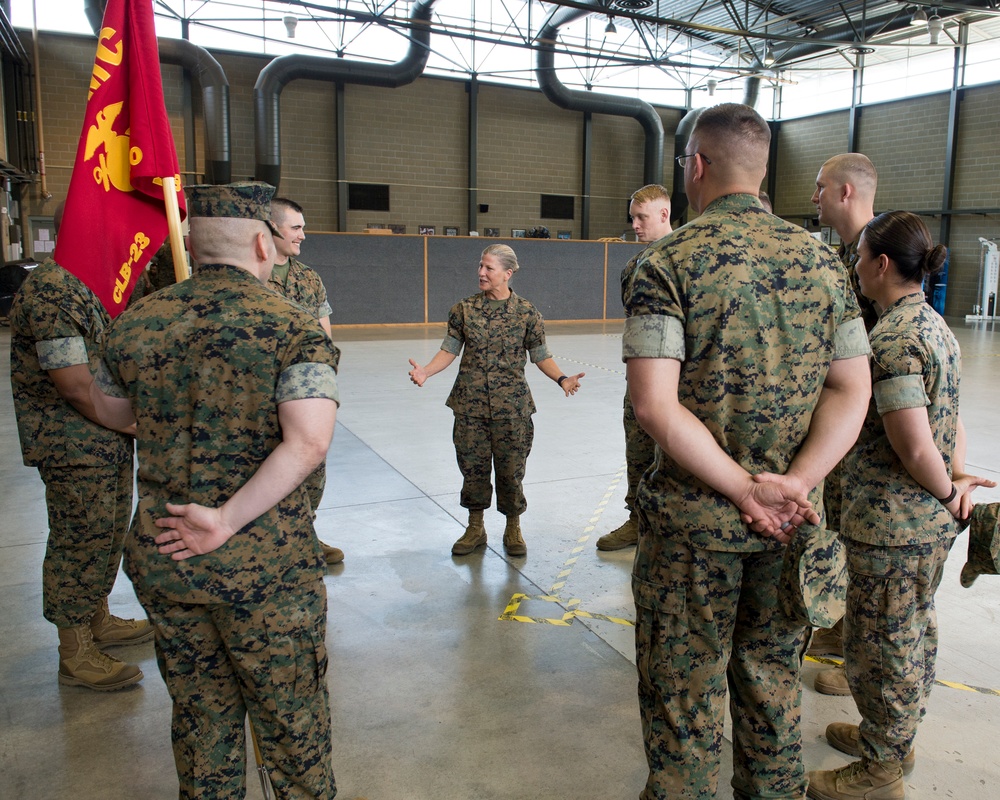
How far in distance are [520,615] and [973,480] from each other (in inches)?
73.9

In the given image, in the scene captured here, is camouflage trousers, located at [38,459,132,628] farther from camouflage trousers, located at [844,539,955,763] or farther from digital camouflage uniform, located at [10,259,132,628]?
camouflage trousers, located at [844,539,955,763]

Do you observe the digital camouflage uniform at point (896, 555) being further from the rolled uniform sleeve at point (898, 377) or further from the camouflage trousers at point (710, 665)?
the camouflage trousers at point (710, 665)

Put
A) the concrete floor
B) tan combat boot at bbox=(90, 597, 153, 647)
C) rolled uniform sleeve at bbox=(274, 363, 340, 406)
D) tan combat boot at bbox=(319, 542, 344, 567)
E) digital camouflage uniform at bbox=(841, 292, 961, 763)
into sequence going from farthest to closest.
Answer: tan combat boot at bbox=(319, 542, 344, 567) → tan combat boot at bbox=(90, 597, 153, 647) → the concrete floor → digital camouflage uniform at bbox=(841, 292, 961, 763) → rolled uniform sleeve at bbox=(274, 363, 340, 406)

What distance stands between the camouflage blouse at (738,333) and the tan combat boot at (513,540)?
2368mm

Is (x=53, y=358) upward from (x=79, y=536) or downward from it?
upward

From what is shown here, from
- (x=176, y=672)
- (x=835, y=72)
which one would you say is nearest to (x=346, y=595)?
(x=176, y=672)

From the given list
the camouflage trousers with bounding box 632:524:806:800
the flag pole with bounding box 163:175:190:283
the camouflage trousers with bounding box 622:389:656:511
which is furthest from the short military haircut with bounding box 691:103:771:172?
the camouflage trousers with bounding box 622:389:656:511

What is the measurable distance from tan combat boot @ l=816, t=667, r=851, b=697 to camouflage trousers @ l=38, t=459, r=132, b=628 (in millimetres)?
2628

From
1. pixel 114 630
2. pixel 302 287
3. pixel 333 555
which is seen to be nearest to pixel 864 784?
pixel 333 555

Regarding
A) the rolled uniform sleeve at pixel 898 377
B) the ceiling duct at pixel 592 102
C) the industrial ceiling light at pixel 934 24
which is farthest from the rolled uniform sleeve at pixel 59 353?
the industrial ceiling light at pixel 934 24

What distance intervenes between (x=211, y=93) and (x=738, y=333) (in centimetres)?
1613

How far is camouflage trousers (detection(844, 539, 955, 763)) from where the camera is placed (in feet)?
7.06

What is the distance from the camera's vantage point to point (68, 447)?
8.92ft

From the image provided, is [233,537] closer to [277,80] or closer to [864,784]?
[864,784]
